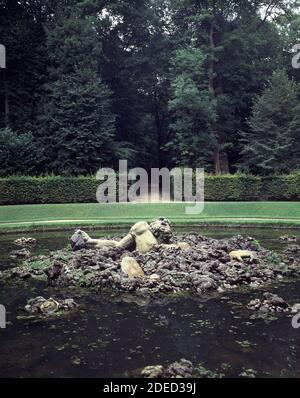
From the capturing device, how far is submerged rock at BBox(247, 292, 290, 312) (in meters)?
11.8

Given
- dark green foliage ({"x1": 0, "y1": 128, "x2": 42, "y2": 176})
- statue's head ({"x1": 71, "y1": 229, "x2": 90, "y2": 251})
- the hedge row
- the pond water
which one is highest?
dark green foliage ({"x1": 0, "y1": 128, "x2": 42, "y2": 176})

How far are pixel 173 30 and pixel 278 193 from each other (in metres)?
27.6

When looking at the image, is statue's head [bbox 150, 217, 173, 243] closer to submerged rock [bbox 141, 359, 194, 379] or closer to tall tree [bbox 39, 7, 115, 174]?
submerged rock [bbox 141, 359, 194, 379]

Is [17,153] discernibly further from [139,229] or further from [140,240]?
[140,240]

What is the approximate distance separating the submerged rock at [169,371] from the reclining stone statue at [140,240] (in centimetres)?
999

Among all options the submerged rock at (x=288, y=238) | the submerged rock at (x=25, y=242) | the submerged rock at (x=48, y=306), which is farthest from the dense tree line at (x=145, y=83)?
the submerged rock at (x=48, y=306)

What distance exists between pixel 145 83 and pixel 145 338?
163 ft

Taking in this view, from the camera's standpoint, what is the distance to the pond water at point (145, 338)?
8.52 meters

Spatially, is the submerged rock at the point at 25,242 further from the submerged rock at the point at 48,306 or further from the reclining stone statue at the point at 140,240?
the submerged rock at the point at 48,306

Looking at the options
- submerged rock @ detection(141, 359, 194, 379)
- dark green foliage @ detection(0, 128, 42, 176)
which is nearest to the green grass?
dark green foliage @ detection(0, 128, 42, 176)

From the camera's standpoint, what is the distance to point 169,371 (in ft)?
26.8

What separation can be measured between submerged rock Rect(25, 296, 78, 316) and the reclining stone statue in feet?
21.3

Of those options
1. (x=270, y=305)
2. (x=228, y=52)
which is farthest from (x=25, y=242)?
(x=228, y=52)
